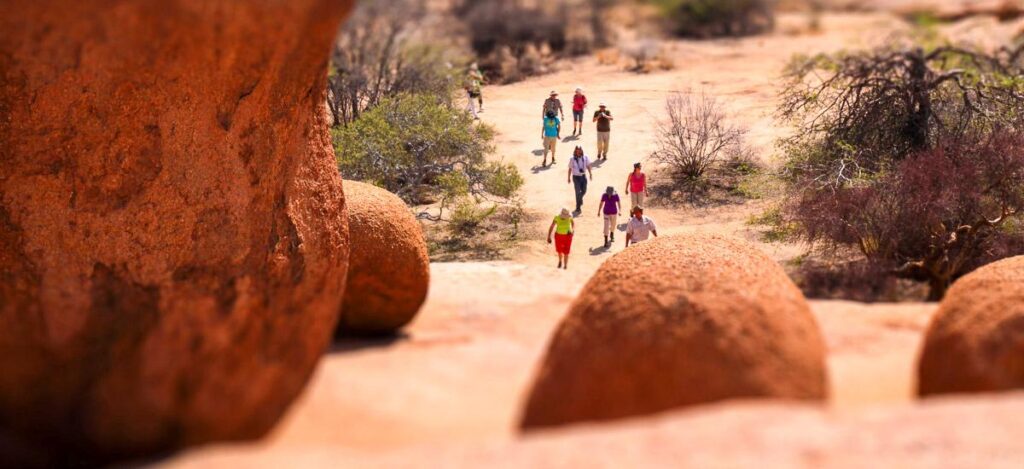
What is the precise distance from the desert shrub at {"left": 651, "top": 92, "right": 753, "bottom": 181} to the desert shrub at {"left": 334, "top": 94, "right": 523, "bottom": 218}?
2.10 meters

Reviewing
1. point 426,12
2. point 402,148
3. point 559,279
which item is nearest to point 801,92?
point 402,148

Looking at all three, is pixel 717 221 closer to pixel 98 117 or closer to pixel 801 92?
pixel 801 92

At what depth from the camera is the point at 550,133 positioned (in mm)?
14789

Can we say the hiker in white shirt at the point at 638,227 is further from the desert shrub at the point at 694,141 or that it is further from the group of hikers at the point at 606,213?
the desert shrub at the point at 694,141

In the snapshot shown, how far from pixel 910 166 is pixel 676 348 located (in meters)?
8.26

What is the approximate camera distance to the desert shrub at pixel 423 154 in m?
14.8

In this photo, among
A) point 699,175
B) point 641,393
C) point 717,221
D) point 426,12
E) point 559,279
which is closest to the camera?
point 641,393

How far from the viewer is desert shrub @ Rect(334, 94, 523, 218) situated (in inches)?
583

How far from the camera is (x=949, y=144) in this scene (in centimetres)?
1261

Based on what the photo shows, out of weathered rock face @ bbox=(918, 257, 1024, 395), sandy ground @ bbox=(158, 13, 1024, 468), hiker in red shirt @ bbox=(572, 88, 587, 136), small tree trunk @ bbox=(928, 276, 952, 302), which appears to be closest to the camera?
sandy ground @ bbox=(158, 13, 1024, 468)

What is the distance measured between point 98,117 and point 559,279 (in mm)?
4071

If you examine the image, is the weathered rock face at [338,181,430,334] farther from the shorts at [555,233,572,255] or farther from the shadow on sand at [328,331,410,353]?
the shorts at [555,233,572,255]

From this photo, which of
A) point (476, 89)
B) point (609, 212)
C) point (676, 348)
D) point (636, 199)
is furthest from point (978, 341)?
point (476, 89)

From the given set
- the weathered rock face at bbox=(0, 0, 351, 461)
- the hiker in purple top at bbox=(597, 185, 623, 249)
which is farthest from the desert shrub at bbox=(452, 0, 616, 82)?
the weathered rock face at bbox=(0, 0, 351, 461)
